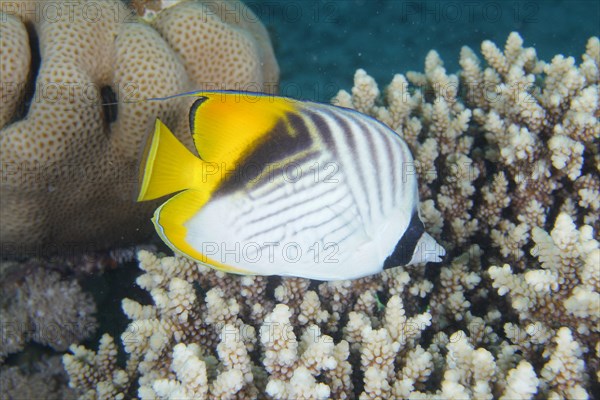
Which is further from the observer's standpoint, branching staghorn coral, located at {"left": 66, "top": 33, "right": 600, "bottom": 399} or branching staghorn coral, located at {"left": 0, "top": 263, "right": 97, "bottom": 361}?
branching staghorn coral, located at {"left": 0, "top": 263, "right": 97, "bottom": 361}

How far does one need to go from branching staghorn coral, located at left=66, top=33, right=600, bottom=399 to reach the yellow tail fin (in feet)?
1.84

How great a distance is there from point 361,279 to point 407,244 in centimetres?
54

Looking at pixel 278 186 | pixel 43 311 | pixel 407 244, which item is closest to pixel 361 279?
pixel 407 244

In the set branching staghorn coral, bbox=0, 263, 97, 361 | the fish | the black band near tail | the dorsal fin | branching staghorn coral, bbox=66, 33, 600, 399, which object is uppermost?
the dorsal fin

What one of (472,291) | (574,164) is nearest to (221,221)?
(472,291)

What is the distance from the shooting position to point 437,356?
5.69ft

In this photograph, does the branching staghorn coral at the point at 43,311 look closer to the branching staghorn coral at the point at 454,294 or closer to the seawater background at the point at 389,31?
the branching staghorn coral at the point at 454,294

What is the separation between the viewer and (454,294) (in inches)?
78.3

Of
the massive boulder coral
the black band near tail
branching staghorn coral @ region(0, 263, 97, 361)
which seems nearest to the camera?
the black band near tail

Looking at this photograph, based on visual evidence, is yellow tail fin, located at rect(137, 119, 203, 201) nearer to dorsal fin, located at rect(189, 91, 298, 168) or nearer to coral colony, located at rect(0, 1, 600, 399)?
dorsal fin, located at rect(189, 91, 298, 168)

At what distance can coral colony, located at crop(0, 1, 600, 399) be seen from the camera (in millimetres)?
1592

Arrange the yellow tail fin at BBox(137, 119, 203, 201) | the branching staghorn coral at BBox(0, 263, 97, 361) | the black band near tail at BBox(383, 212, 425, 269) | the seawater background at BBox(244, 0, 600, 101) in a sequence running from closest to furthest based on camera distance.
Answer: the yellow tail fin at BBox(137, 119, 203, 201) → the black band near tail at BBox(383, 212, 425, 269) → the branching staghorn coral at BBox(0, 263, 97, 361) → the seawater background at BBox(244, 0, 600, 101)

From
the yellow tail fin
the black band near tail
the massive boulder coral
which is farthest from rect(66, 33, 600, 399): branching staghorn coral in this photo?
the massive boulder coral

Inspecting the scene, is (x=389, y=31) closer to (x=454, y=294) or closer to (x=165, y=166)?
(x=454, y=294)
